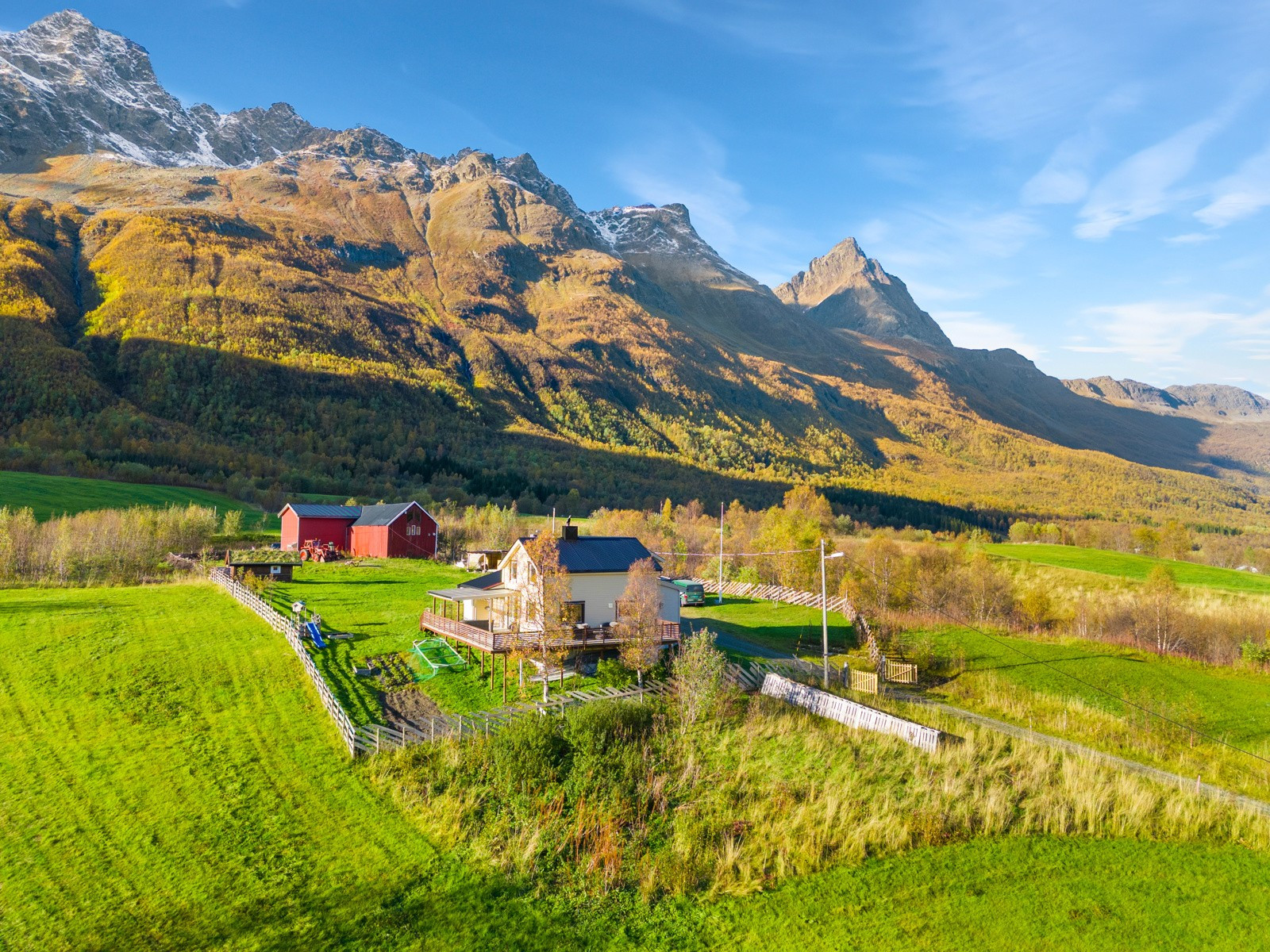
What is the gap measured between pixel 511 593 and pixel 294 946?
821 inches

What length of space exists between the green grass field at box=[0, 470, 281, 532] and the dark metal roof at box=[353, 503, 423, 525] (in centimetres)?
2277

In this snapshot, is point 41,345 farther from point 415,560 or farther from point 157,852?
point 157,852

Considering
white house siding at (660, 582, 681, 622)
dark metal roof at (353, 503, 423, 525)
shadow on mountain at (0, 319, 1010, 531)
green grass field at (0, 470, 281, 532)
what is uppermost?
shadow on mountain at (0, 319, 1010, 531)

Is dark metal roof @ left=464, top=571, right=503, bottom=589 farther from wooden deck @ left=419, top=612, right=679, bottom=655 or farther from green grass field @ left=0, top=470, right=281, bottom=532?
green grass field @ left=0, top=470, right=281, bottom=532

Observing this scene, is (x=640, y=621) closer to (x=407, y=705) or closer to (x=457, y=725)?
(x=457, y=725)

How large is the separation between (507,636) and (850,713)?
1472 centimetres

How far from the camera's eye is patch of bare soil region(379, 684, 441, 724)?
27.1m

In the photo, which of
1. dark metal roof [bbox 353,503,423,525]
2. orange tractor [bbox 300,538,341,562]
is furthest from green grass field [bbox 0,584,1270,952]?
dark metal roof [bbox 353,503,423,525]

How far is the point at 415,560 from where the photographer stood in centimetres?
6775

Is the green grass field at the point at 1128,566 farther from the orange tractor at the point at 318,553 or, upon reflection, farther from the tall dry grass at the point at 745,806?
the orange tractor at the point at 318,553

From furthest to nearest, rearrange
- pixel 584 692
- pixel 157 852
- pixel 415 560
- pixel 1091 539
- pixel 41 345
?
pixel 41 345, pixel 1091 539, pixel 415 560, pixel 584 692, pixel 157 852

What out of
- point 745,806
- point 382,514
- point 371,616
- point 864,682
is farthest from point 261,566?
point 745,806

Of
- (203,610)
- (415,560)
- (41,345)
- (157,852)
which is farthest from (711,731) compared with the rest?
(41,345)

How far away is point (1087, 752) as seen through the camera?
28188mm
